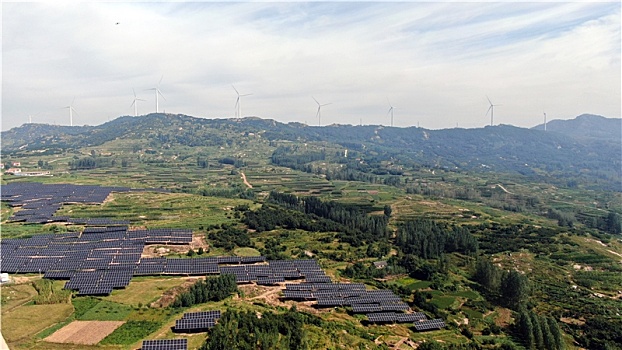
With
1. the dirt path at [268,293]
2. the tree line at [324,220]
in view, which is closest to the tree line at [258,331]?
the dirt path at [268,293]

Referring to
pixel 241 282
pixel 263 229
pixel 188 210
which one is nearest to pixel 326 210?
pixel 263 229

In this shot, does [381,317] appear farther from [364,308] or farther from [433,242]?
[433,242]

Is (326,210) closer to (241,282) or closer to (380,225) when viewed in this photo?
(380,225)

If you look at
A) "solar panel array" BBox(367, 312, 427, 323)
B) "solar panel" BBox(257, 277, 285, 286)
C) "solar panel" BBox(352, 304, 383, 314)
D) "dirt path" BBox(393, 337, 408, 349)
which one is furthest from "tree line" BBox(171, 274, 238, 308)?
"dirt path" BBox(393, 337, 408, 349)

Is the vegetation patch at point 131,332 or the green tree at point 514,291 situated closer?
the vegetation patch at point 131,332

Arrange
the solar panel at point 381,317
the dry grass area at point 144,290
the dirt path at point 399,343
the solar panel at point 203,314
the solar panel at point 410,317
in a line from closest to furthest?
the solar panel at point 203,314 < the dirt path at point 399,343 < the dry grass area at point 144,290 < the solar panel at point 381,317 < the solar panel at point 410,317

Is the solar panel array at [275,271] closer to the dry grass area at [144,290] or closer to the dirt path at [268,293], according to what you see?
the dirt path at [268,293]
